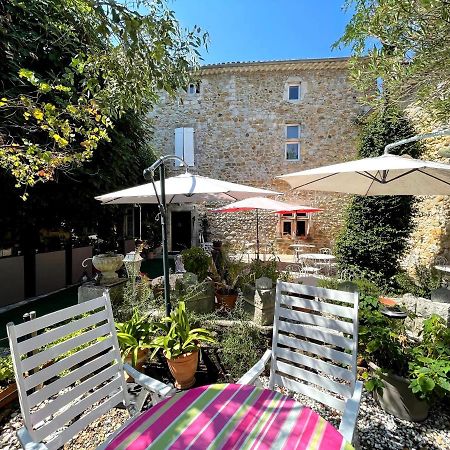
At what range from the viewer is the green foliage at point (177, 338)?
7.46 feet

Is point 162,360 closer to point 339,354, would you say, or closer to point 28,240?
point 339,354

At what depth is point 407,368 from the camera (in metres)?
2.22

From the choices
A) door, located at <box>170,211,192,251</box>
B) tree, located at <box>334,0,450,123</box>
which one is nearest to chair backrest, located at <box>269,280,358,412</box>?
tree, located at <box>334,0,450,123</box>

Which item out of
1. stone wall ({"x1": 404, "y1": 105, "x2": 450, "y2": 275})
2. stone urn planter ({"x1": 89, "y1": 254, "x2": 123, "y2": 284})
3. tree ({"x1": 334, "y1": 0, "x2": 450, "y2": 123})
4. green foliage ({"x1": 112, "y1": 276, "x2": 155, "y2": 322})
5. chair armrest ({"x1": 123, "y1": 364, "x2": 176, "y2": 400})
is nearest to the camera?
chair armrest ({"x1": 123, "y1": 364, "x2": 176, "y2": 400})

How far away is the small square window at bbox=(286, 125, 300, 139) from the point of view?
37.3 feet

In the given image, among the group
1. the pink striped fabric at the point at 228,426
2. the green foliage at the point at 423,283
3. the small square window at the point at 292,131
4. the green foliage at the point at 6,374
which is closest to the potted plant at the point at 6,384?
the green foliage at the point at 6,374

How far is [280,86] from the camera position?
1130cm

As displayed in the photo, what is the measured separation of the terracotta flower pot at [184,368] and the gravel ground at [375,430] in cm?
46

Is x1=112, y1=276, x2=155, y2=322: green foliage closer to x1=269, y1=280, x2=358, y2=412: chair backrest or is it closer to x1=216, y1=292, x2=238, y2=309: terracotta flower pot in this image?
x1=216, y1=292, x2=238, y2=309: terracotta flower pot

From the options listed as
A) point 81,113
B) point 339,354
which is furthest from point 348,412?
point 81,113

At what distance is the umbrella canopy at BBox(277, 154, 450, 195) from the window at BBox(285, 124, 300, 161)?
26.1 feet

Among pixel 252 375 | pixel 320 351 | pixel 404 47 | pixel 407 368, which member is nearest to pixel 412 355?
pixel 407 368

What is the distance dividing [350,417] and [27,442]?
138 cm

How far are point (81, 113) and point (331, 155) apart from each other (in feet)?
34.4
